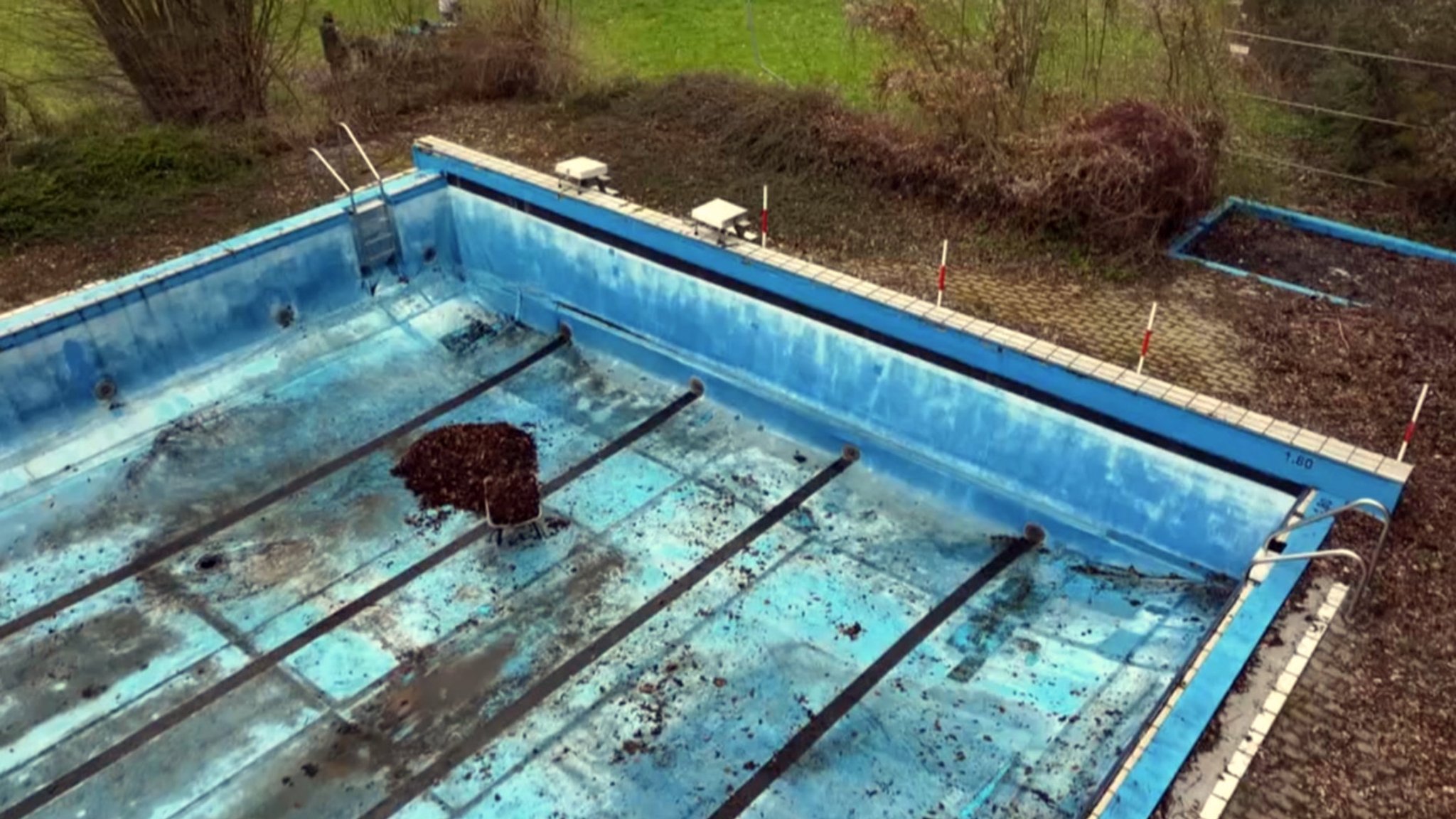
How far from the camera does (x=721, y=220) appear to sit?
6.64 metres

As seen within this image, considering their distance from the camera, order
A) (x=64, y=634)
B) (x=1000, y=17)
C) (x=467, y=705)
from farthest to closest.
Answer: (x=1000, y=17) → (x=64, y=634) → (x=467, y=705)

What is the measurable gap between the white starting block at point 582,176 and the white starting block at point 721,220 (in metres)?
0.90

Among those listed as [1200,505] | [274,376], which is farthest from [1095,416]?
[274,376]

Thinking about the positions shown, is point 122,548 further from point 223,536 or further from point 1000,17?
point 1000,17

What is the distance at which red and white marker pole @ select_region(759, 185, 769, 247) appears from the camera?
6.92 m

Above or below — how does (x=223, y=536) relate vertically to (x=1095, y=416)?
below

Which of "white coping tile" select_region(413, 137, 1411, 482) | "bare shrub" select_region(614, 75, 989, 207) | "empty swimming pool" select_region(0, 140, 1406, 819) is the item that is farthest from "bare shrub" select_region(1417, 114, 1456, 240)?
"empty swimming pool" select_region(0, 140, 1406, 819)

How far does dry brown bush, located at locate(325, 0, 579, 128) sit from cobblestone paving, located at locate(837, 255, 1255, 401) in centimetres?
440

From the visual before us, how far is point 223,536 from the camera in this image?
591 centimetres

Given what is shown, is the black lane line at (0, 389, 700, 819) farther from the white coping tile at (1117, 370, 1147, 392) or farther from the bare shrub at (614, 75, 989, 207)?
the bare shrub at (614, 75, 989, 207)

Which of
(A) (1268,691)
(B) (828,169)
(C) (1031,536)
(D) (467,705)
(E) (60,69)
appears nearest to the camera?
(A) (1268,691)

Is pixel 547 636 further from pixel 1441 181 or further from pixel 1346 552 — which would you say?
pixel 1441 181

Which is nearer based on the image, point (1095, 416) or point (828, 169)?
point (1095, 416)

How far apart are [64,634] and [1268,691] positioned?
5373 mm
